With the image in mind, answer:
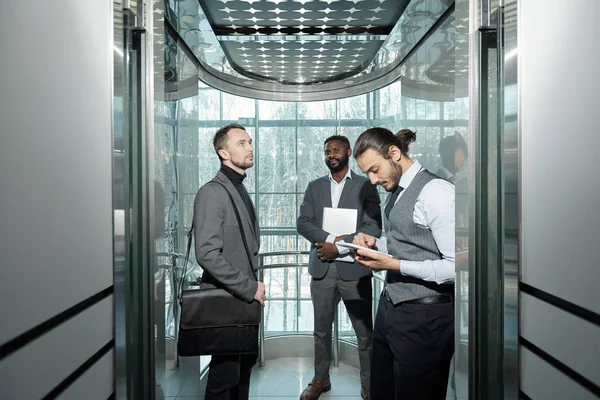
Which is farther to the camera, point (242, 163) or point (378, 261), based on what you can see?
point (242, 163)

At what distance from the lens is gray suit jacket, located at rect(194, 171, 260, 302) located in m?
2.11

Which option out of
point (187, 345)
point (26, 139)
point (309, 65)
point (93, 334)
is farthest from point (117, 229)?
point (309, 65)

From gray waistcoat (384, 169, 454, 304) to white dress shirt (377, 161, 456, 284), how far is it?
1.0 inches

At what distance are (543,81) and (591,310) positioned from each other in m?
0.58

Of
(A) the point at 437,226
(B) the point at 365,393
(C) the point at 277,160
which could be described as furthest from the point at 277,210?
(A) the point at 437,226

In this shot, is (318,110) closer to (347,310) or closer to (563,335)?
(347,310)

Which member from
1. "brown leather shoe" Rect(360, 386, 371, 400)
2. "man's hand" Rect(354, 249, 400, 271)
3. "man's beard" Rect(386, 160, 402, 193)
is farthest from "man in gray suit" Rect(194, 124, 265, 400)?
"brown leather shoe" Rect(360, 386, 371, 400)

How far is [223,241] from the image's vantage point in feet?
7.29

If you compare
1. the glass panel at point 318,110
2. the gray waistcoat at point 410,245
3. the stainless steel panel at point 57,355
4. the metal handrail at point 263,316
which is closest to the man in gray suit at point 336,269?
the metal handrail at point 263,316

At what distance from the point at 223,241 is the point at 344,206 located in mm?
1228

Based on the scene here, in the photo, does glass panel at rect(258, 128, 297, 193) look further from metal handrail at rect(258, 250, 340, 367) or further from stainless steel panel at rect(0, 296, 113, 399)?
stainless steel panel at rect(0, 296, 113, 399)

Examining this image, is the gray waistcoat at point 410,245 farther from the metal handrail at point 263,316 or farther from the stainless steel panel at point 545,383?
the metal handrail at point 263,316

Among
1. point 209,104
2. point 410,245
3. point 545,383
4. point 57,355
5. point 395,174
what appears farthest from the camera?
point 209,104

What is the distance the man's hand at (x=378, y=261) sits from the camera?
1833 millimetres
